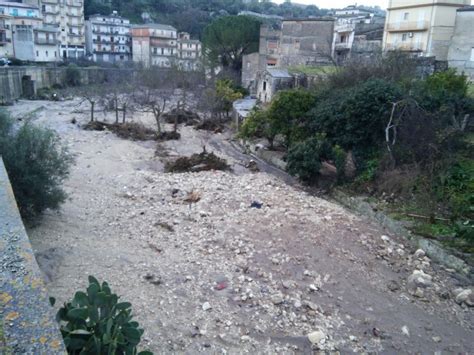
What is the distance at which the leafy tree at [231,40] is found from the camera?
139ft

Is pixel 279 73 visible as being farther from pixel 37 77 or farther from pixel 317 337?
pixel 37 77

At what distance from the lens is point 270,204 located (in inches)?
522

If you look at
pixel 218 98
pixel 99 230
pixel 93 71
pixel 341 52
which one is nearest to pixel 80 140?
pixel 218 98

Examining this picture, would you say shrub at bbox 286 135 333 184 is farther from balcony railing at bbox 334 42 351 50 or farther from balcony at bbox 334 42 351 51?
balcony railing at bbox 334 42 351 50

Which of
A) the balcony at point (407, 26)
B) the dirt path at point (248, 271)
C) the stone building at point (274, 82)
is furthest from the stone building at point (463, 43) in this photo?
the dirt path at point (248, 271)

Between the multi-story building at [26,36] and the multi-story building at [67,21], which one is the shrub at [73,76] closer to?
the multi-story building at [26,36]

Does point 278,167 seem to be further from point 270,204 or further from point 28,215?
point 28,215

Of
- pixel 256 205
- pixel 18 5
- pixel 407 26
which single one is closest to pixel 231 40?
pixel 407 26

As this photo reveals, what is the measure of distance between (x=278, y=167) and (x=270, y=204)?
5427 mm

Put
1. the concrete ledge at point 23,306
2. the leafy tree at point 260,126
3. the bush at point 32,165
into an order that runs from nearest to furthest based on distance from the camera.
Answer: the concrete ledge at point 23,306 < the bush at point 32,165 < the leafy tree at point 260,126

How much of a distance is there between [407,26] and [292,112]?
1993 cm

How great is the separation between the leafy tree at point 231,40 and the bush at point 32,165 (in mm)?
35387

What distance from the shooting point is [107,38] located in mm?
69500

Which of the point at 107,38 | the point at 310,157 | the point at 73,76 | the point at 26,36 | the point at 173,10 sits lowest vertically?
the point at 310,157
